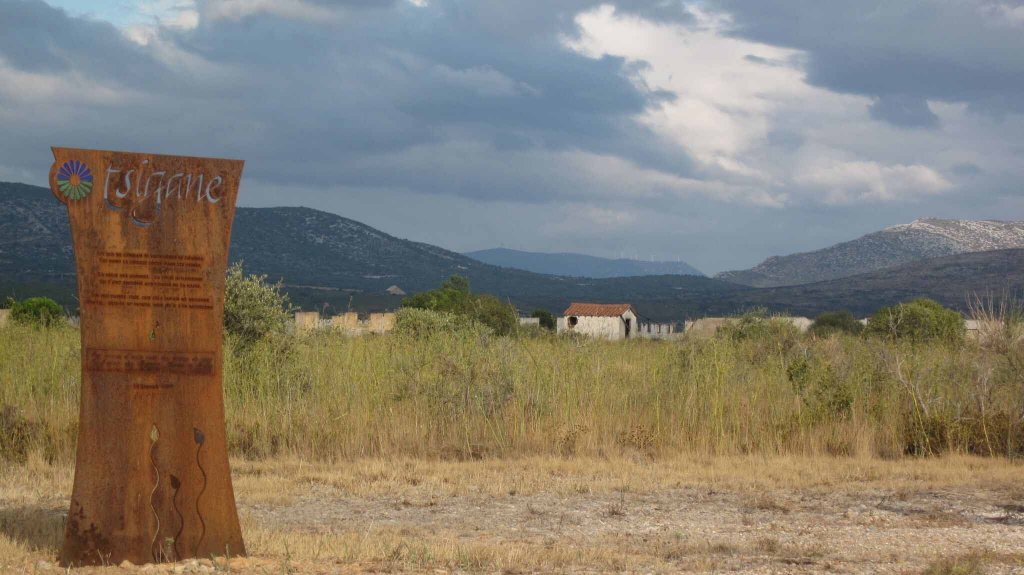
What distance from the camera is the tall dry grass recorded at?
1207cm

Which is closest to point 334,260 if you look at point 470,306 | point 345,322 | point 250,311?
point 470,306

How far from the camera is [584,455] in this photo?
467 inches

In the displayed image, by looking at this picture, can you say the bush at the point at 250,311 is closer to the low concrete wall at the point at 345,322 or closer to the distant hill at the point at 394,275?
the low concrete wall at the point at 345,322

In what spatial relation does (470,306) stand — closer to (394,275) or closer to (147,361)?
(147,361)

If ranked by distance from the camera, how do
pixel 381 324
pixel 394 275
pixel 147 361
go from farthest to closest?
pixel 394 275 < pixel 381 324 < pixel 147 361

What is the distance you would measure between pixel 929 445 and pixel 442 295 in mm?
33973

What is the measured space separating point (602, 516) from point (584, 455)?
10.4 feet

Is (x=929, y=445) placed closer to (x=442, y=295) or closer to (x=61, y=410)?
(x=61, y=410)

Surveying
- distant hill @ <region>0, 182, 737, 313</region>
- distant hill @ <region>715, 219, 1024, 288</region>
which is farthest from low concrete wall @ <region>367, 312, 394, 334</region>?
distant hill @ <region>715, 219, 1024, 288</region>

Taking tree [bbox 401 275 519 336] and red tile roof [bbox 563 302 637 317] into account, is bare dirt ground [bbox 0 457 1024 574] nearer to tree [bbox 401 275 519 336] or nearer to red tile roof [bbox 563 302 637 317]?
tree [bbox 401 275 519 336]

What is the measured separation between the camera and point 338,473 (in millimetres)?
10625

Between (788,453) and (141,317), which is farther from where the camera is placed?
(788,453)

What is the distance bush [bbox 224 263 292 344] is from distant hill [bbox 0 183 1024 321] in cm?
5983

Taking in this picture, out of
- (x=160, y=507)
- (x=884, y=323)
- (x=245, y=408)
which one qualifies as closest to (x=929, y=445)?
(x=245, y=408)
